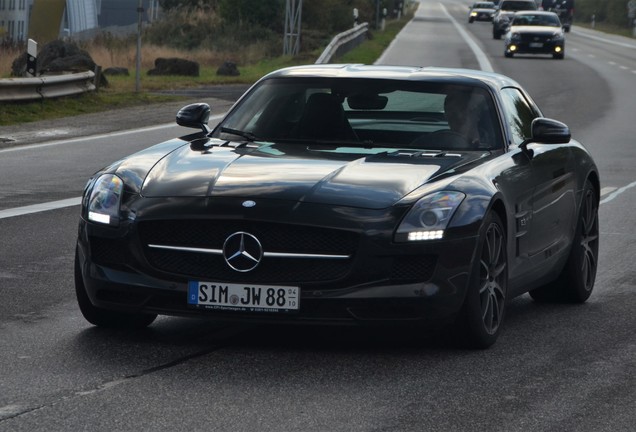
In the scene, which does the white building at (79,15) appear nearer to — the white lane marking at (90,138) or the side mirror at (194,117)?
the white lane marking at (90,138)

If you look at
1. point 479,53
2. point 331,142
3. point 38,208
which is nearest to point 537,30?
point 479,53

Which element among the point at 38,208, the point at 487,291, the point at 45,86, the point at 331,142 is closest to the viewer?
the point at 487,291

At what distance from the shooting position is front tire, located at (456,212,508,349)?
740 cm

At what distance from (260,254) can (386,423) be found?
136 cm

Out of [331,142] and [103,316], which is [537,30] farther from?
[103,316]

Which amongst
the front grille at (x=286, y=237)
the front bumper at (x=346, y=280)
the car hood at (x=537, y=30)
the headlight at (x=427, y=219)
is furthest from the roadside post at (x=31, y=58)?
the car hood at (x=537, y=30)

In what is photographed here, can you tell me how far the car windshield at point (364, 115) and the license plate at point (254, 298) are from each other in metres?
1.55

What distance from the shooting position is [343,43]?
162 feet

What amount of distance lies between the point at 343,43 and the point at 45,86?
78.5ft

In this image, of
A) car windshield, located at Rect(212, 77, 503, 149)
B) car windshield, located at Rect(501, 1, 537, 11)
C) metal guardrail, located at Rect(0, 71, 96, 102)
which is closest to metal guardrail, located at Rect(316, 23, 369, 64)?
metal guardrail, located at Rect(0, 71, 96, 102)

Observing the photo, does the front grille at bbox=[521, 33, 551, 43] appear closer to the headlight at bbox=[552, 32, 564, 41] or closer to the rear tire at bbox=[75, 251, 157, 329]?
the headlight at bbox=[552, 32, 564, 41]

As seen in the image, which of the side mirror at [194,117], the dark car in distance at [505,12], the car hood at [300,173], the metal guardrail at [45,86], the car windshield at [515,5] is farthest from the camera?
the car windshield at [515,5]

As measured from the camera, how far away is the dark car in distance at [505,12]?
72794 mm

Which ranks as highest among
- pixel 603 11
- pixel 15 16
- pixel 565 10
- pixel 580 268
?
pixel 580 268
